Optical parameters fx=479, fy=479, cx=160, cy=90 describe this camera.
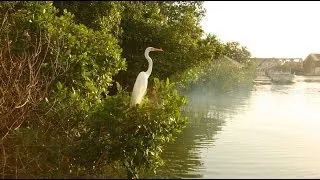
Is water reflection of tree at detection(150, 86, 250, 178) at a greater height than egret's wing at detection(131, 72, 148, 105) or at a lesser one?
lesser

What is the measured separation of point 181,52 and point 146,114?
20.9ft

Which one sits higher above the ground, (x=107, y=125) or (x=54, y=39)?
(x=54, y=39)

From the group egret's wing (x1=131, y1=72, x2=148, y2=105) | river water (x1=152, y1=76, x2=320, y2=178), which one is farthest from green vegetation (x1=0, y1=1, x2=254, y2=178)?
river water (x1=152, y1=76, x2=320, y2=178)

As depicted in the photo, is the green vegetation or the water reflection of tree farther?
the water reflection of tree

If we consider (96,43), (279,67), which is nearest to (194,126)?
(96,43)

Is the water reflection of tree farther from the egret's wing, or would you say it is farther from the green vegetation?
the egret's wing

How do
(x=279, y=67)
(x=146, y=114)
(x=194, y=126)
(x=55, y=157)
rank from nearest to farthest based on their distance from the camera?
(x=146, y=114) < (x=55, y=157) < (x=194, y=126) < (x=279, y=67)

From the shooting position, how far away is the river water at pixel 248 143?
9.81 m

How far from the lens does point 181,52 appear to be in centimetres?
1274

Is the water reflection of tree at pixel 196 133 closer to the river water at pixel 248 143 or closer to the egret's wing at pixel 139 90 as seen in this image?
the river water at pixel 248 143

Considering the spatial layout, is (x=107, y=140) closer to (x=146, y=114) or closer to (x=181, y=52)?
(x=146, y=114)

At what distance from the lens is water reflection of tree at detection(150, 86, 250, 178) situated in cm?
990

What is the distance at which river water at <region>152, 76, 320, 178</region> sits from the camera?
386 inches

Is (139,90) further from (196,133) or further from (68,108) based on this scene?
(196,133)
